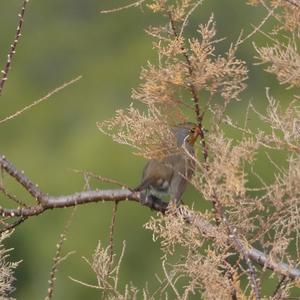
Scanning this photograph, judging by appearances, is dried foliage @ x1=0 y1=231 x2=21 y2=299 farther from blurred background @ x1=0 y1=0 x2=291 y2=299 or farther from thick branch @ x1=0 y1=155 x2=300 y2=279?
blurred background @ x1=0 y1=0 x2=291 y2=299

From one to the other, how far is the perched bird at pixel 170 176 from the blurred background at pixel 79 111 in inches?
586

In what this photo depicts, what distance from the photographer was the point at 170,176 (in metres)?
6.76

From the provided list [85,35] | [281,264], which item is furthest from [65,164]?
[281,264]

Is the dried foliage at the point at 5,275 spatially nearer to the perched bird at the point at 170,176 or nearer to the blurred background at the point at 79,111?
the perched bird at the point at 170,176

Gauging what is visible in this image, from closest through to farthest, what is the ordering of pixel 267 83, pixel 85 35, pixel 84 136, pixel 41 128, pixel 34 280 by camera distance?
pixel 34 280, pixel 267 83, pixel 84 136, pixel 41 128, pixel 85 35

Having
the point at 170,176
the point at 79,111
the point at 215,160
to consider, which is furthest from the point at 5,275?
the point at 79,111

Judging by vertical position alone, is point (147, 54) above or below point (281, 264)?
below

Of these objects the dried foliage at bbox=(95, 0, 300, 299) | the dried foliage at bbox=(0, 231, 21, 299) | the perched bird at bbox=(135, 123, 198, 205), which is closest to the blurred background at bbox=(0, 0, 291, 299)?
the perched bird at bbox=(135, 123, 198, 205)

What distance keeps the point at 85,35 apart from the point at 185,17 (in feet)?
113

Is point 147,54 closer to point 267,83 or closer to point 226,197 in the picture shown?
point 267,83

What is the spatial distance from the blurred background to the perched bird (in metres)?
14.9

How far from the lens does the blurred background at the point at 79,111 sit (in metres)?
25.8

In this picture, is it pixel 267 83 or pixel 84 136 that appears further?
pixel 84 136

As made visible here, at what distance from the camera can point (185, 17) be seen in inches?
177
